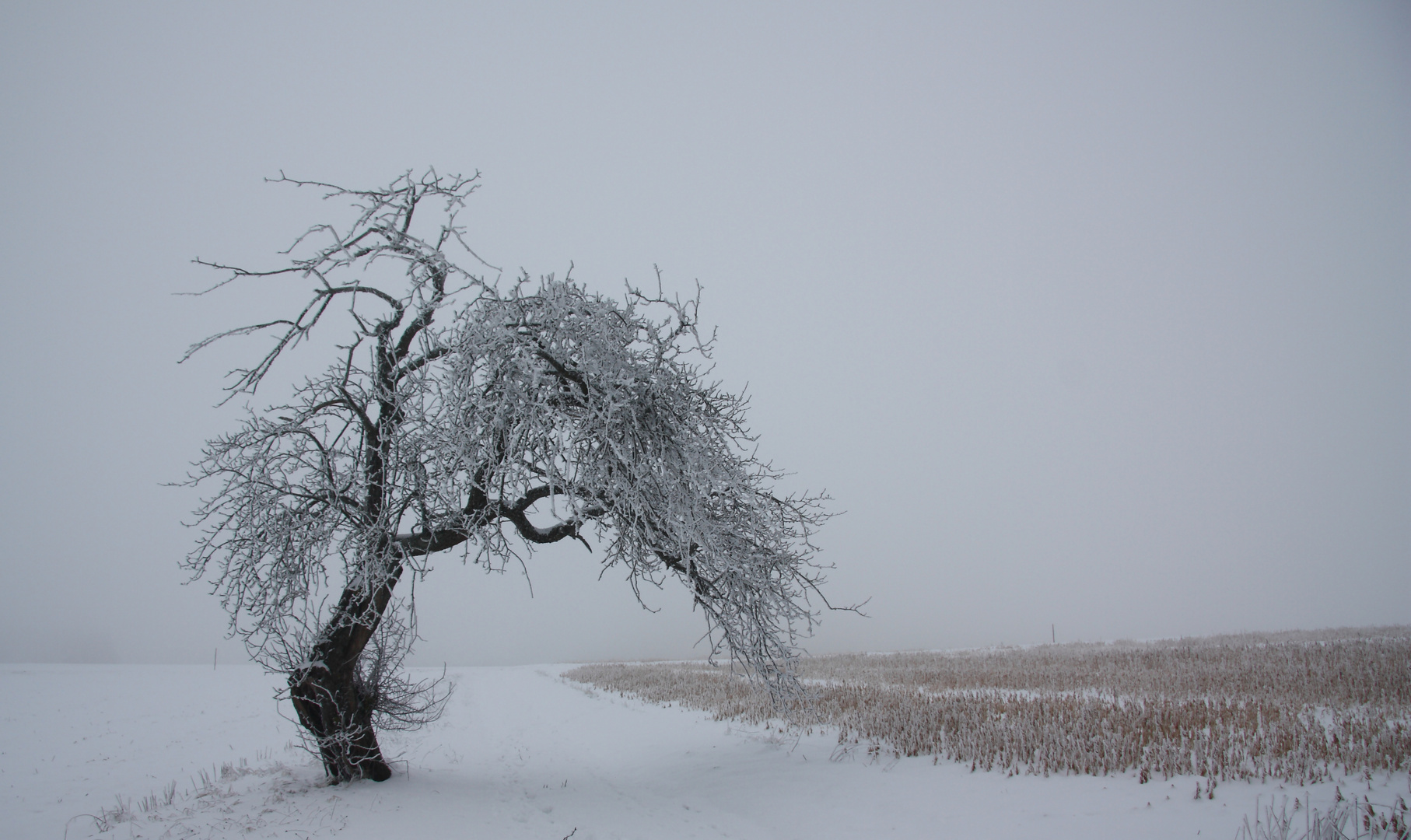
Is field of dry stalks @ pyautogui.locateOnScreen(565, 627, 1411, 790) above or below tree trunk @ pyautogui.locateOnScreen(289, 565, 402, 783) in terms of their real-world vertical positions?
below

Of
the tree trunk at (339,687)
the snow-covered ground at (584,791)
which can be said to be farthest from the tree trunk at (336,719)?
the snow-covered ground at (584,791)

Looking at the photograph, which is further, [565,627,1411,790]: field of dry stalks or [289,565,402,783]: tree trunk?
[289,565,402,783]: tree trunk

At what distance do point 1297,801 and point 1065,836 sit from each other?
1673mm

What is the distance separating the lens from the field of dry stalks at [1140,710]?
6.17 meters

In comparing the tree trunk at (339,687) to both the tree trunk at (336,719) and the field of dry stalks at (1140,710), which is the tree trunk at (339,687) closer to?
the tree trunk at (336,719)

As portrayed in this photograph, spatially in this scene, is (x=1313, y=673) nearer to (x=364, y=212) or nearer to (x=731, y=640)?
(x=731, y=640)

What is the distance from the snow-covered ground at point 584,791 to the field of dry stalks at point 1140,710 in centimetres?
41

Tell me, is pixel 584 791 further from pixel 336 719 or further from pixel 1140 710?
pixel 1140 710

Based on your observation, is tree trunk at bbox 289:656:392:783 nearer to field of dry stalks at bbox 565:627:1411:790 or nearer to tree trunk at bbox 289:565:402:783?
tree trunk at bbox 289:565:402:783

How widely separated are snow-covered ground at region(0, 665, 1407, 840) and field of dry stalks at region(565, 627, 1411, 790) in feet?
1.36

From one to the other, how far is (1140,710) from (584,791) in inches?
291

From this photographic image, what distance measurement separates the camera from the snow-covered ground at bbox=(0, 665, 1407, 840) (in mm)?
5602

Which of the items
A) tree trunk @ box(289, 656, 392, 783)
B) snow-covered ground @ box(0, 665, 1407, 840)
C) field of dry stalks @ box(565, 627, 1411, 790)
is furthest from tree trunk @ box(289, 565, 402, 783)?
field of dry stalks @ box(565, 627, 1411, 790)

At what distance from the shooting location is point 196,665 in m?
33.2
